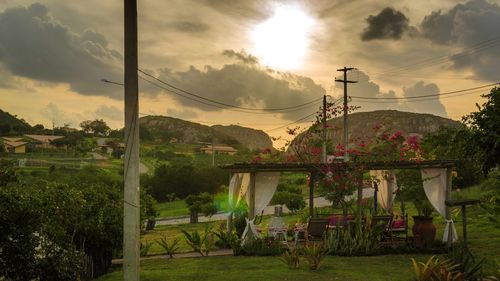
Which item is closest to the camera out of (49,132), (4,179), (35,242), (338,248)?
(35,242)

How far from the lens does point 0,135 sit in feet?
315

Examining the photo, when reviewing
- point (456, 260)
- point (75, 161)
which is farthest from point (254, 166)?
point (75, 161)

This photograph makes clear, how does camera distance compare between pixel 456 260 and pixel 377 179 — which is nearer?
pixel 456 260

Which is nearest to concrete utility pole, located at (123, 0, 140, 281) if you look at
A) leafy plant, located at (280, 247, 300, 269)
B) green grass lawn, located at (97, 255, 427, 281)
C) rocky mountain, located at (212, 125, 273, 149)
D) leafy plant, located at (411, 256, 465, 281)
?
green grass lawn, located at (97, 255, 427, 281)

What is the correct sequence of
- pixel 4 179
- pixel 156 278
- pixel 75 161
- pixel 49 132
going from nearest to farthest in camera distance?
pixel 156 278
pixel 4 179
pixel 75 161
pixel 49 132

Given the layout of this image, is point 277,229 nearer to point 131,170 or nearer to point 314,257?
point 314,257

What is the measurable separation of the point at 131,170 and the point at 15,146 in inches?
3684

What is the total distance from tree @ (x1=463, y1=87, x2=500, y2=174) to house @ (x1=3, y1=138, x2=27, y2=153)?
8623 cm

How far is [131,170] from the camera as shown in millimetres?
9688

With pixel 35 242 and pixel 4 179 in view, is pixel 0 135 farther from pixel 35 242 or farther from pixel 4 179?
pixel 35 242

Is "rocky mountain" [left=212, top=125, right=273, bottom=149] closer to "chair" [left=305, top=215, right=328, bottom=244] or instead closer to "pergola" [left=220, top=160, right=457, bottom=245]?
"pergola" [left=220, top=160, right=457, bottom=245]

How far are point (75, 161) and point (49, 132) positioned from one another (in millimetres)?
40824

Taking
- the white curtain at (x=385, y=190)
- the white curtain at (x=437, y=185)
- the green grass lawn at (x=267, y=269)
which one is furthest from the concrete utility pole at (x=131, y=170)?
the white curtain at (x=385, y=190)

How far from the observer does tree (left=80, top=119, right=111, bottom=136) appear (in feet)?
455
